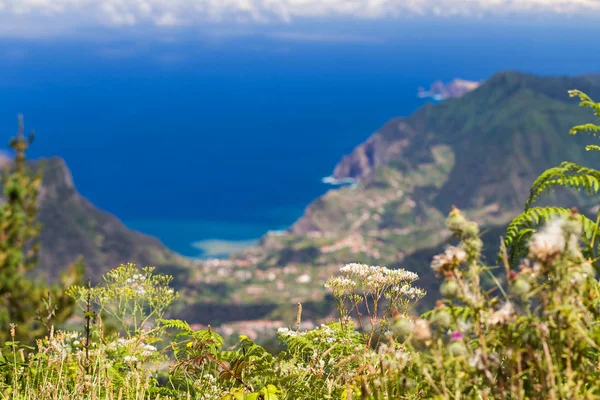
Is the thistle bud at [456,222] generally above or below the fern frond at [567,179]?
below

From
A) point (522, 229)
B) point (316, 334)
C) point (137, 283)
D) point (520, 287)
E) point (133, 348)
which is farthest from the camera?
point (137, 283)

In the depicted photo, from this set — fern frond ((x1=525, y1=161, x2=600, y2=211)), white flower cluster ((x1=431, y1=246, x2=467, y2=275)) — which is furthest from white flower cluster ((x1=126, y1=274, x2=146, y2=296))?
white flower cluster ((x1=431, y1=246, x2=467, y2=275))

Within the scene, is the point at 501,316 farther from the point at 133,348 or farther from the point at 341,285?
the point at 133,348

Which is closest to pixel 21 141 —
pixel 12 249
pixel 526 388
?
pixel 12 249

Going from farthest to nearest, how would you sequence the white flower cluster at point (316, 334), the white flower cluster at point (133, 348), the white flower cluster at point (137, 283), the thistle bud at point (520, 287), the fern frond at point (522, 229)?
the white flower cluster at point (137, 283), the white flower cluster at point (316, 334), the white flower cluster at point (133, 348), the fern frond at point (522, 229), the thistle bud at point (520, 287)

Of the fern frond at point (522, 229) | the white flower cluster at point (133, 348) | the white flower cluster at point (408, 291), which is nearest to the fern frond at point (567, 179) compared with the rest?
the fern frond at point (522, 229)

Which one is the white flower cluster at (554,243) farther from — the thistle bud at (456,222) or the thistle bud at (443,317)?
the thistle bud at (443,317)

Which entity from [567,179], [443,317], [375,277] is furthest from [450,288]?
[567,179]

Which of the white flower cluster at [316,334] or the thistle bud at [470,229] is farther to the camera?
the white flower cluster at [316,334]
